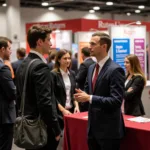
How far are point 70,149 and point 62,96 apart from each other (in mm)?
605

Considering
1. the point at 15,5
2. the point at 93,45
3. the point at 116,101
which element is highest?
the point at 15,5

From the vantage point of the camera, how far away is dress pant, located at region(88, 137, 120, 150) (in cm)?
278

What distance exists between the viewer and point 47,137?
2799 millimetres

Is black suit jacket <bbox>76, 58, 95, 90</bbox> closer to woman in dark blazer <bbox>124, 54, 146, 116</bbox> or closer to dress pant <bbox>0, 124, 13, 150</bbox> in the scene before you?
woman in dark blazer <bbox>124, 54, 146, 116</bbox>

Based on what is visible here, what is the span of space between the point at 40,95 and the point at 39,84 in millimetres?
82

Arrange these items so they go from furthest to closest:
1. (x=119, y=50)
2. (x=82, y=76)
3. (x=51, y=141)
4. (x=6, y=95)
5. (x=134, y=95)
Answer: (x=119, y=50)
(x=82, y=76)
(x=134, y=95)
(x=6, y=95)
(x=51, y=141)

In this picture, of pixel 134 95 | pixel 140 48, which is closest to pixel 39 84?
pixel 134 95

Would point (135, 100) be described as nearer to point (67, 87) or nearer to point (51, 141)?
point (67, 87)

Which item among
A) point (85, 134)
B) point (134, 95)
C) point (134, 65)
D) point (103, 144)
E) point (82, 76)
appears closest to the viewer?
point (103, 144)

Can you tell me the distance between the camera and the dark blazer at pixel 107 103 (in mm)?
2703

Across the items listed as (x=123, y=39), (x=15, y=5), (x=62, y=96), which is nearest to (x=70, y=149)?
(x=62, y=96)

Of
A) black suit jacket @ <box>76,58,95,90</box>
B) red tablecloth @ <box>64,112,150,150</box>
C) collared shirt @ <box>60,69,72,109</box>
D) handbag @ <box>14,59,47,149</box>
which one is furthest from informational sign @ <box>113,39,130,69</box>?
handbag @ <box>14,59,47,149</box>

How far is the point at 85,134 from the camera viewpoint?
361 centimetres

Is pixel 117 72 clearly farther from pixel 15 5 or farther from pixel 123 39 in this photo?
pixel 15 5
